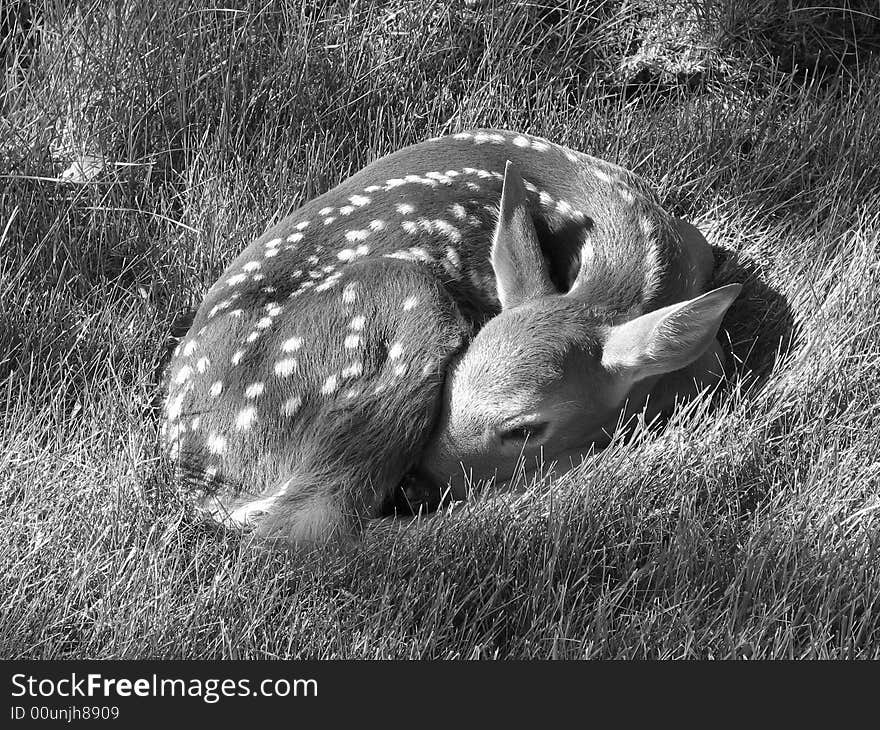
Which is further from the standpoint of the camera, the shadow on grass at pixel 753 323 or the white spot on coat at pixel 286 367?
the shadow on grass at pixel 753 323

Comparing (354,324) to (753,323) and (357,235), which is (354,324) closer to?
(357,235)

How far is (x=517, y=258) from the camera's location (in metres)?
3.82

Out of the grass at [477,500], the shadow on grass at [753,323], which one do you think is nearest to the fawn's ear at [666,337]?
the grass at [477,500]

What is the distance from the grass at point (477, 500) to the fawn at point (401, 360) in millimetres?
171

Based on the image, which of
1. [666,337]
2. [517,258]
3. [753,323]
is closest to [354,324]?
[517,258]

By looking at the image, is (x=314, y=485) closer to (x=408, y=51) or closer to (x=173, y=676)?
(x=173, y=676)

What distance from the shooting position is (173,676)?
287 centimetres

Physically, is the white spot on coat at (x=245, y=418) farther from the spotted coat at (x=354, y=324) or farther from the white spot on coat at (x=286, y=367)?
the white spot on coat at (x=286, y=367)

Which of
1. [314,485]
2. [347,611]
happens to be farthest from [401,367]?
[347,611]

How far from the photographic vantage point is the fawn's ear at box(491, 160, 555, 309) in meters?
3.82

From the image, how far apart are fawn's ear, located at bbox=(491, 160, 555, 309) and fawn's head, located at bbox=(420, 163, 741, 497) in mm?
72

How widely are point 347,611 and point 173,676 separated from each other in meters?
0.50

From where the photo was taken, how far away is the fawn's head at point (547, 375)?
3516mm

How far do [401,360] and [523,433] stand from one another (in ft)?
1.50
